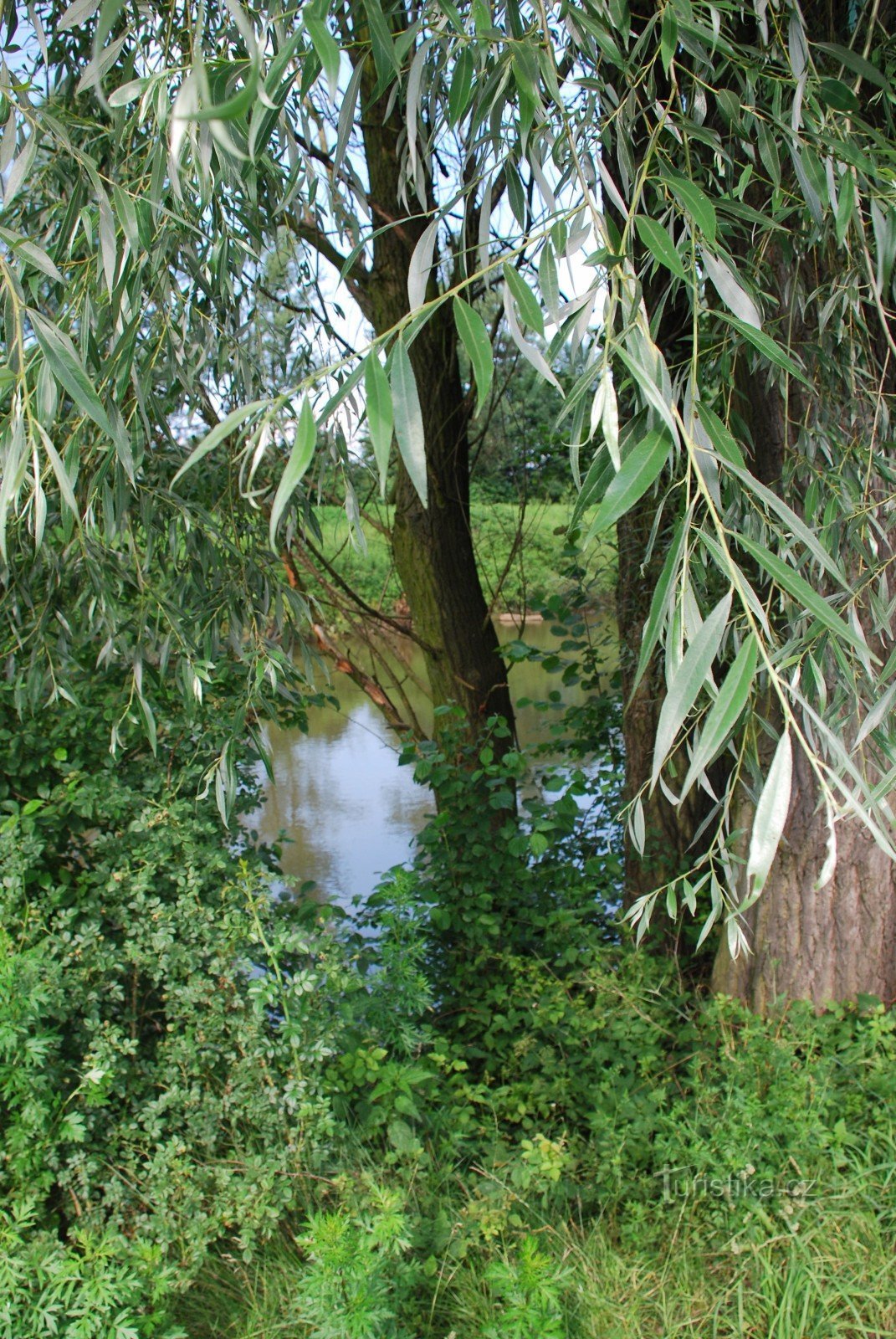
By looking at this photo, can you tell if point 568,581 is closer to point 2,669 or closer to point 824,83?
point 2,669

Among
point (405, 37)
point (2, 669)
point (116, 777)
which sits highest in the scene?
point (405, 37)

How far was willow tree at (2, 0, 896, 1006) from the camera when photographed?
75cm

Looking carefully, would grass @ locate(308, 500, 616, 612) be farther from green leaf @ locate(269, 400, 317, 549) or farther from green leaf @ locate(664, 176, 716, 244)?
green leaf @ locate(269, 400, 317, 549)

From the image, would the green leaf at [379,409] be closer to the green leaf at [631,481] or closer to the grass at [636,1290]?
the green leaf at [631,481]

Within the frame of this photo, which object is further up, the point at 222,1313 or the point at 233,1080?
the point at 233,1080

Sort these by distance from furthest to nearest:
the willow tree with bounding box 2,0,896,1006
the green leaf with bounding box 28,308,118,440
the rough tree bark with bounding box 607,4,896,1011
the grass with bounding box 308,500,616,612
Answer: the grass with bounding box 308,500,616,612 → the rough tree bark with bounding box 607,4,896,1011 → the green leaf with bounding box 28,308,118,440 → the willow tree with bounding box 2,0,896,1006

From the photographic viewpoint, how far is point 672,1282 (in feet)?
5.52

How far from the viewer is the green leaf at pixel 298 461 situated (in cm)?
60

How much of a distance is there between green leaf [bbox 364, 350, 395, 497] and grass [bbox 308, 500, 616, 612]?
186 centimetres

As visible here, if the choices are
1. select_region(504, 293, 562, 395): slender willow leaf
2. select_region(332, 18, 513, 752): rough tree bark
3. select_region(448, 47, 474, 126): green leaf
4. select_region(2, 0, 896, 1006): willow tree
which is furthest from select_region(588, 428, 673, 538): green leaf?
select_region(332, 18, 513, 752): rough tree bark

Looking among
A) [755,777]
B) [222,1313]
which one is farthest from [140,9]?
[222,1313]

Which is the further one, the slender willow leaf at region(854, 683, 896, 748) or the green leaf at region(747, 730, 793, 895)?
the slender willow leaf at region(854, 683, 896, 748)

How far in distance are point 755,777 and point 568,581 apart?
93.7 inches

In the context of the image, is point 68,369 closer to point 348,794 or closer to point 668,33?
point 668,33
